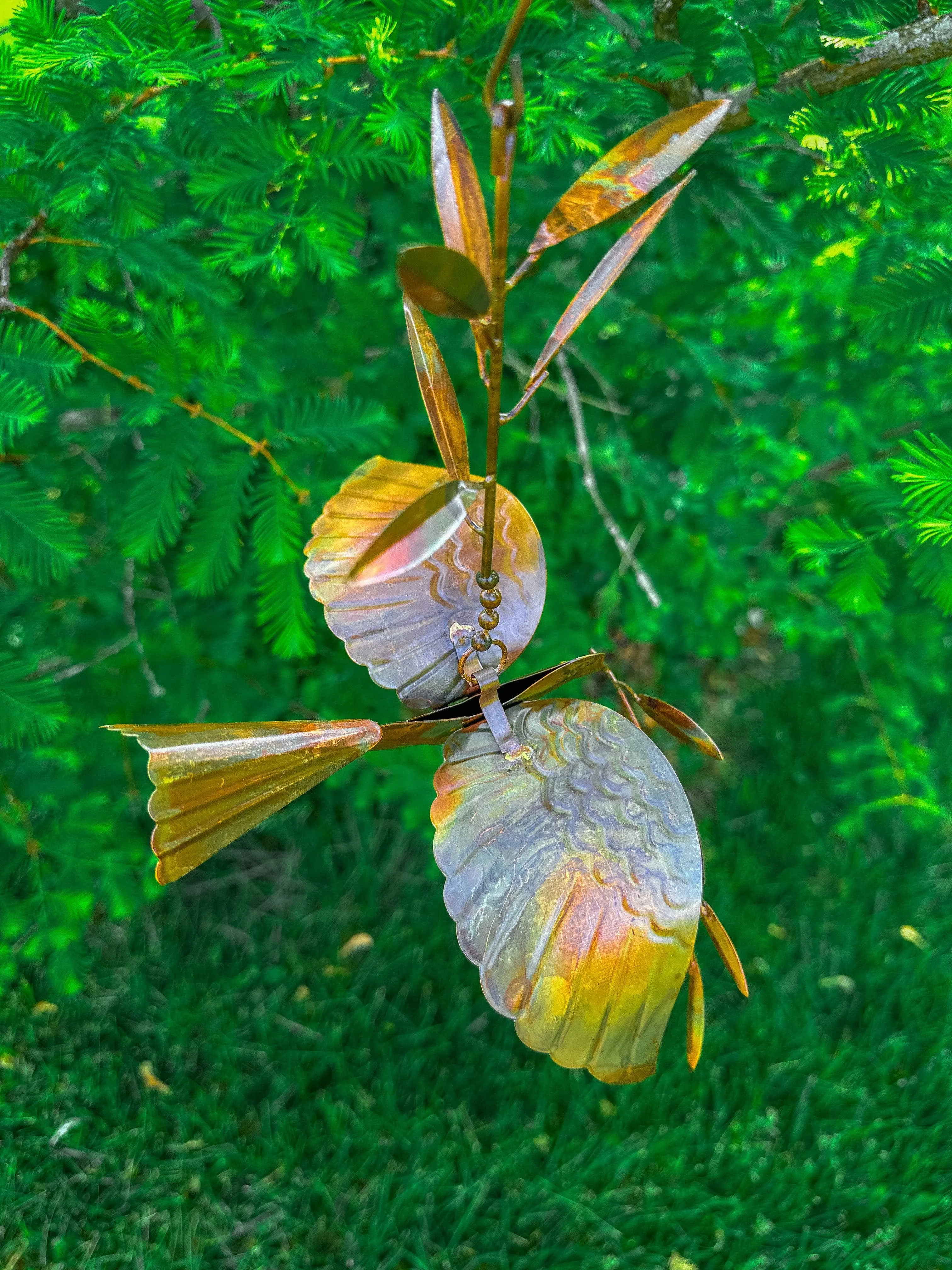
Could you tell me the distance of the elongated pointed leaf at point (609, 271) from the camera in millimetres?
413

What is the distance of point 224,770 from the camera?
45cm

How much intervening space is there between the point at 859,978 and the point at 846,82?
171 centimetres

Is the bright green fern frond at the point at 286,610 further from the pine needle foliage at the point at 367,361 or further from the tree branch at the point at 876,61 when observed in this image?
the tree branch at the point at 876,61

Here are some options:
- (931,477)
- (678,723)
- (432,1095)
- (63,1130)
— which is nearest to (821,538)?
(931,477)

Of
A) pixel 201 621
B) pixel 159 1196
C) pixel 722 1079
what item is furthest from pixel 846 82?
pixel 159 1196

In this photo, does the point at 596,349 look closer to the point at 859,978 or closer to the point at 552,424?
the point at 552,424

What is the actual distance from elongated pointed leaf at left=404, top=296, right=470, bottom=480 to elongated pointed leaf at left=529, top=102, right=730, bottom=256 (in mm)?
95

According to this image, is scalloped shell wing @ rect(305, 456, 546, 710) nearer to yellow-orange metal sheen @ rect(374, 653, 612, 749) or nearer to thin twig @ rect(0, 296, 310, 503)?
yellow-orange metal sheen @ rect(374, 653, 612, 749)

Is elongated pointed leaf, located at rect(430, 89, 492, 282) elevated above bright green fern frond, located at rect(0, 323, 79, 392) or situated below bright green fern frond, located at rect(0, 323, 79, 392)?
above

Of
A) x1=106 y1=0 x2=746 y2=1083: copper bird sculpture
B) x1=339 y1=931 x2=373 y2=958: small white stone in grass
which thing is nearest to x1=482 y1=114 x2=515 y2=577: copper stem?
x1=106 y1=0 x2=746 y2=1083: copper bird sculpture

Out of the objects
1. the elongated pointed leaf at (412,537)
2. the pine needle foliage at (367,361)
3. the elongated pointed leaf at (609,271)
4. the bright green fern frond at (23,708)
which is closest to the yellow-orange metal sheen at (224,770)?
the elongated pointed leaf at (412,537)

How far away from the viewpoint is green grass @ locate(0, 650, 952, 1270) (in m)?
1.39

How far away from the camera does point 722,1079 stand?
1.64 m

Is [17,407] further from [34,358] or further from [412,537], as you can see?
[412,537]
